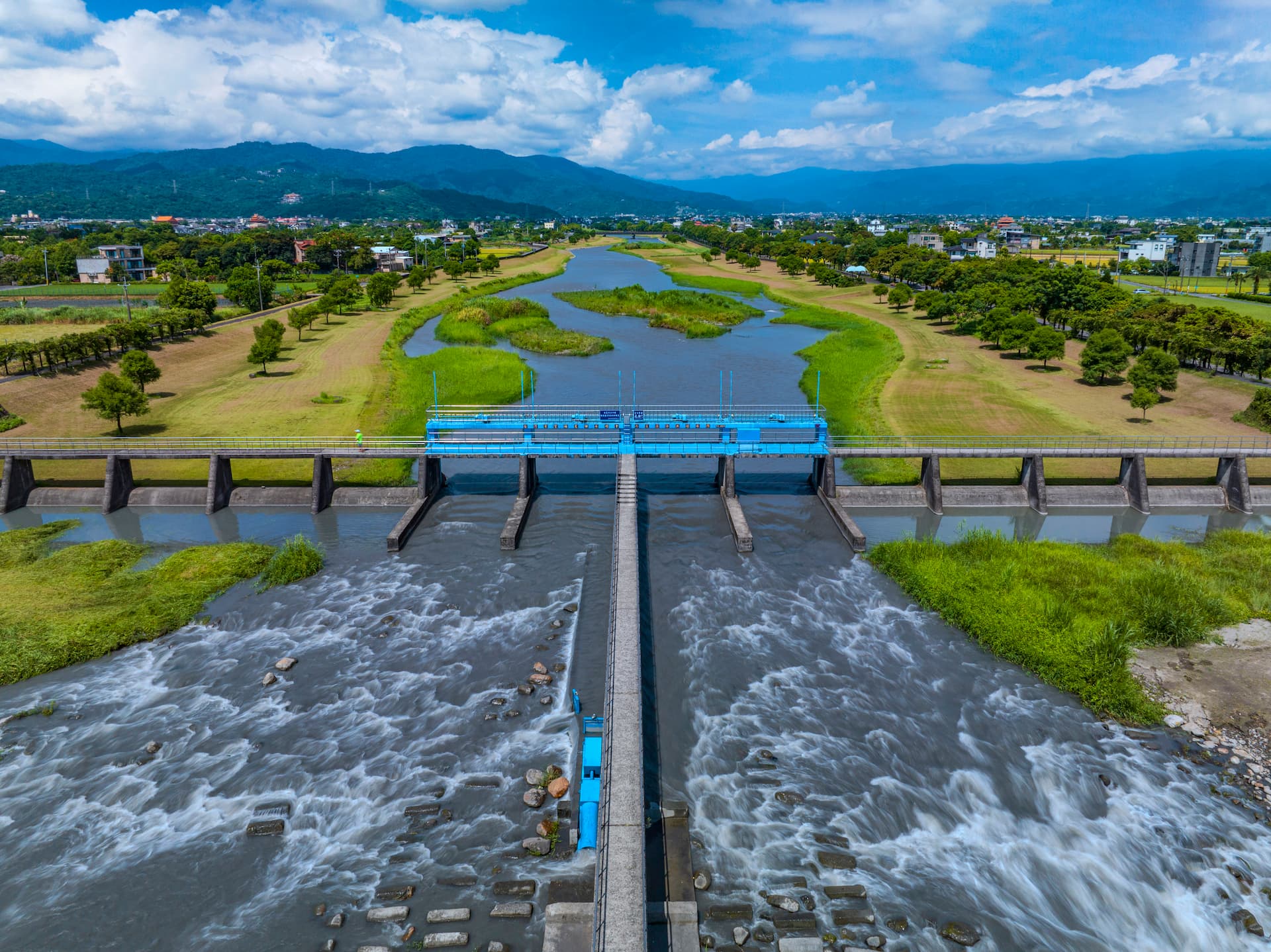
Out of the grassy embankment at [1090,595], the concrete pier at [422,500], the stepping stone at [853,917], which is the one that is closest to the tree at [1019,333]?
the grassy embankment at [1090,595]

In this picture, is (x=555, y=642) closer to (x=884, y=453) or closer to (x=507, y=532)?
(x=507, y=532)

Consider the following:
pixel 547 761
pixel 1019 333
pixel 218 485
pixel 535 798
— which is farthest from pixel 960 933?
pixel 1019 333

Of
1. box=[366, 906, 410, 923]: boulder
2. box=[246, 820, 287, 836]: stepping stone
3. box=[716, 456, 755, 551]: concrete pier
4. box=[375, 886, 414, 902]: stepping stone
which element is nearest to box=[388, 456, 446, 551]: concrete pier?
box=[716, 456, 755, 551]: concrete pier

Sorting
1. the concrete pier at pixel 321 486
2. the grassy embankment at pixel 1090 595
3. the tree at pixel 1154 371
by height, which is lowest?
the grassy embankment at pixel 1090 595

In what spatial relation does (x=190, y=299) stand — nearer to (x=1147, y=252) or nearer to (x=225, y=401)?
(x=225, y=401)

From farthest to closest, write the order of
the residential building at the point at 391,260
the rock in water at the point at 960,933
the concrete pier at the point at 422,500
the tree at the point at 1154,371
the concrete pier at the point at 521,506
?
1. the residential building at the point at 391,260
2. the tree at the point at 1154,371
3. the concrete pier at the point at 422,500
4. the concrete pier at the point at 521,506
5. the rock in water at the point at 960,933

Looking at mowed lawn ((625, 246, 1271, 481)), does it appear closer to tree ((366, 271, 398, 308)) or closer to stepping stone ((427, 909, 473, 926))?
stepping stone ((427, 909, 473, 926))

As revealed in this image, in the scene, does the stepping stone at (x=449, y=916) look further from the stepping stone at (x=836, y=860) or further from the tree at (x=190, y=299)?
the tree at (x=190, y=299)
